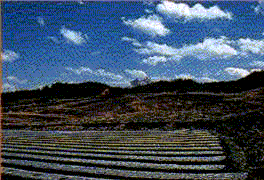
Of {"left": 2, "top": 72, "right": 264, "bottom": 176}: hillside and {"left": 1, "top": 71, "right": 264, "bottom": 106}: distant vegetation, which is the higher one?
{"left": 1, "top": 71, "right": 264, "bottom": 106}: distant vegetation

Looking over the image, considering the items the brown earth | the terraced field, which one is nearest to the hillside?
the brown earth

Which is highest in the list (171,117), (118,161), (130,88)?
(130,88)

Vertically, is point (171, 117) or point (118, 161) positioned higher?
point (171, 117)

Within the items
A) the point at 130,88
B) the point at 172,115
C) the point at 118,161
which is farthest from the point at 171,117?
the point at 130,88

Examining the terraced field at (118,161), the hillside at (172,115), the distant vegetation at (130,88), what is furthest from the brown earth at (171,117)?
the distant vegetation at (130,88)

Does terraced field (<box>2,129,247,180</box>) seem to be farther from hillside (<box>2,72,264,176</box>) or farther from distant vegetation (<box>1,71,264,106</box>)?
distant vegetation (<box>1,71,264,106</box>)

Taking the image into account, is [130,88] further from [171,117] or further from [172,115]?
[171,117]

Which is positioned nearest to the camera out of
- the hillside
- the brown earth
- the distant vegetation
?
the brown earth

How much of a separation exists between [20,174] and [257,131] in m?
7.27

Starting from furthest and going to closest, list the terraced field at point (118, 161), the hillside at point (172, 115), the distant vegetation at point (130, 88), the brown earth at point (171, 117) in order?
the distant vegetation at point (130, 88)
the hillside at point (172, 115)
the brown earth at point (171, 117)
the terraced field at point (118, 161)

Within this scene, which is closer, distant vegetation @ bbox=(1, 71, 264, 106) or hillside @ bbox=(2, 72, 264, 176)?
hillside @ bbox=(2, 72, 264, 176)

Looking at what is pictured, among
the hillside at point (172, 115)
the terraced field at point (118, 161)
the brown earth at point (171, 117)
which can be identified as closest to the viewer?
the terraced field at point (118, 161)

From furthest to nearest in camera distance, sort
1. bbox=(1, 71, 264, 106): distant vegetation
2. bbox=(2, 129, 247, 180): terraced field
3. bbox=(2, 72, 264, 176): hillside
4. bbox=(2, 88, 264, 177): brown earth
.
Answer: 1. bbox=(1, 71, 264, 106): distant vegetation
2. bbox=(2, 72, 264, 176): hillside
3. bbox=(2, 88, 264, 177): brown earth
4. bbox=(2, 129, 247, 180): terraced field

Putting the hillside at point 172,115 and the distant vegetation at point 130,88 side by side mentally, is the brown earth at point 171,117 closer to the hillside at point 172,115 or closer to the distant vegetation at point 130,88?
the hillside at point 172,115
